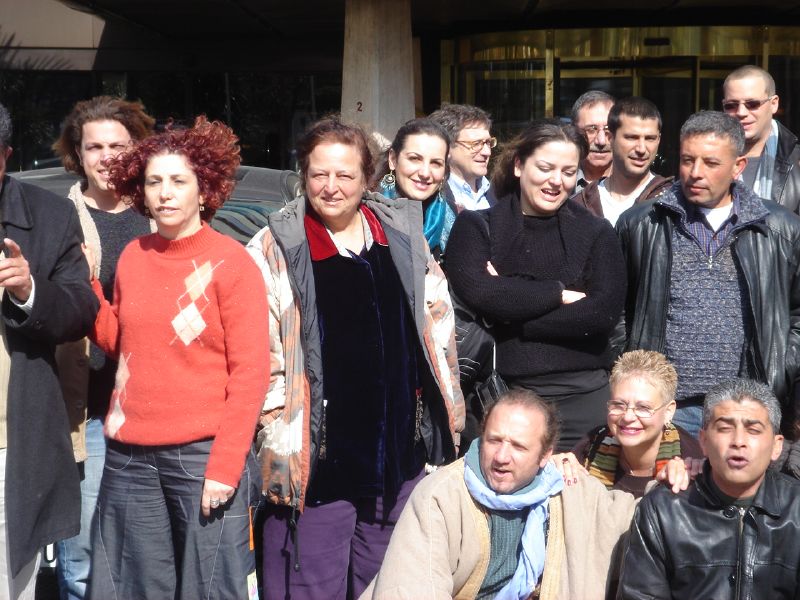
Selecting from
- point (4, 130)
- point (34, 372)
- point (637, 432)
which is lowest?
point (637, 432)

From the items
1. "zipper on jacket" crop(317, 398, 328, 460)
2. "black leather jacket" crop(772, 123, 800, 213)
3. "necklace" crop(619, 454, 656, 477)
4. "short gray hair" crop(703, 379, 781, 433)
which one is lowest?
"necklace" crop(619, 454, 656, 477)

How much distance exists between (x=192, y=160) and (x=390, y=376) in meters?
1.00

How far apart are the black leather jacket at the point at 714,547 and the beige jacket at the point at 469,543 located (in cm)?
16

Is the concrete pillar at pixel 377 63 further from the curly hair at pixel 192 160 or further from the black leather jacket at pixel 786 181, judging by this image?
the curly hair at pixel 192 160

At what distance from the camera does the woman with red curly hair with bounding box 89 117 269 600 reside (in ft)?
10.5

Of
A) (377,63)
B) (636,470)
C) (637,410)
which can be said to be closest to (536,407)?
(637,410)

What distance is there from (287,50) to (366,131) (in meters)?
9.94

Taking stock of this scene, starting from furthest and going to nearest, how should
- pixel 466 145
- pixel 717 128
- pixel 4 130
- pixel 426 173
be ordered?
pixel 466 145, pixel 426 173, pixel 717 128, pixel 4 130

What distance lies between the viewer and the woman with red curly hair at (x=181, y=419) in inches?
126

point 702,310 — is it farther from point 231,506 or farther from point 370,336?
point 231,506

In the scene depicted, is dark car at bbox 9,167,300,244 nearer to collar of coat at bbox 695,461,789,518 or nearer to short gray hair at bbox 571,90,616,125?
short gray hair at bbox 571,90,616,125

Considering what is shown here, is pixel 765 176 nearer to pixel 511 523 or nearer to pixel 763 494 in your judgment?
pixel 763 494

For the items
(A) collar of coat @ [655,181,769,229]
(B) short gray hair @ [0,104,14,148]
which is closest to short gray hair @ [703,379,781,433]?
(A) collar of coat @ [655,181,769,229]

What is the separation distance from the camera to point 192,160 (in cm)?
337
